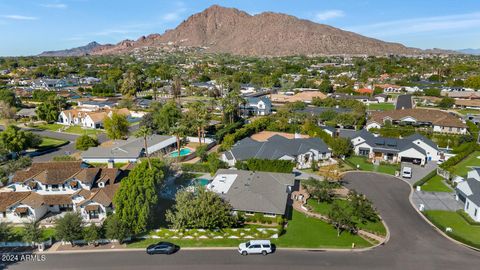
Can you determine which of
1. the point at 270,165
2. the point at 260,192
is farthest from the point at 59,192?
the point at 270,165

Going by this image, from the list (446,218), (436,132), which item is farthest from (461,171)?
(436,132)

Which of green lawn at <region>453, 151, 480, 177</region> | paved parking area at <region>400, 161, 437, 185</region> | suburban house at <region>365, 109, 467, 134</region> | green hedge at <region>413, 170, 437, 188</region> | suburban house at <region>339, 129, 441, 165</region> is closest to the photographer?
green hedge at <region>413, 170, 437, 188</region>

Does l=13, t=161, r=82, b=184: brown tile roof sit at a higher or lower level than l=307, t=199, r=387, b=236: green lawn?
Result: higher

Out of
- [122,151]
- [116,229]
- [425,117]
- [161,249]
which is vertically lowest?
[161,249]

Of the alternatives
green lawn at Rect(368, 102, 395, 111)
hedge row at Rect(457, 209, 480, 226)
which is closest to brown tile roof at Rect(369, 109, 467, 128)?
green lawn at Rect(368, 102, 395, 111)

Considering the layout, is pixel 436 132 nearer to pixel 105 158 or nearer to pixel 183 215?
pixel 183 215

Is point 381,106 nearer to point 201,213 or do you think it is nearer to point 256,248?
point 201,213

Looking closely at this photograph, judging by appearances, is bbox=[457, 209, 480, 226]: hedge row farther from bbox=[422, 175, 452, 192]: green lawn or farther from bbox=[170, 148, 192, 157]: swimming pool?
bbox=[170, 148, 192, 157]: swimming pool
